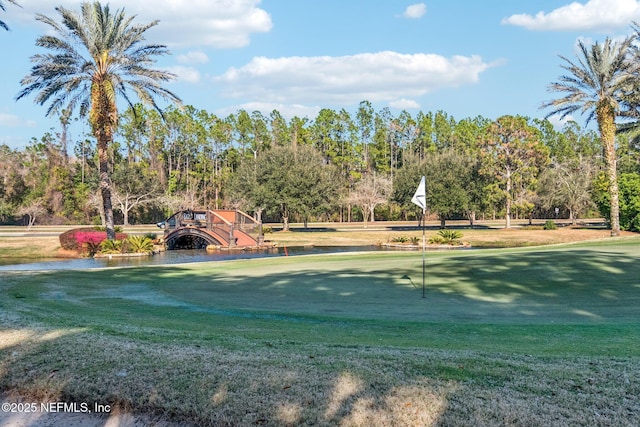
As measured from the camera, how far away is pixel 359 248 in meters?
51.3

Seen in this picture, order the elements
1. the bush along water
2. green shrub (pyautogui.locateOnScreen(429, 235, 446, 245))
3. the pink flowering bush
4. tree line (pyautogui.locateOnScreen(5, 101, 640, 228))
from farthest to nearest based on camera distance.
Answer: tree line (pyautogui.locateOnScreen(5, 101, 640, 228)), green shrub (pyautogui.locateOnScreen(429, 235, 446, 245)), the pink flowering bush, the bush along water

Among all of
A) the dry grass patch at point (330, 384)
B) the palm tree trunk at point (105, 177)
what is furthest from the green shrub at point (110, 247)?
the dry grass patch at point (330, 384)

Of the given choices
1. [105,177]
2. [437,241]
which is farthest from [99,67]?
[437,241]

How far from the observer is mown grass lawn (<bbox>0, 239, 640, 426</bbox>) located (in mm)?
5441

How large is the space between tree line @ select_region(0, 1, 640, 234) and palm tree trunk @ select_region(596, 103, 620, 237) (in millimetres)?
121

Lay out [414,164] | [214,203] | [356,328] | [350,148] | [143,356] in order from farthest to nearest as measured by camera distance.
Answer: [350,148]
[214,203]
[414,164]
[356,328]
[143,356]

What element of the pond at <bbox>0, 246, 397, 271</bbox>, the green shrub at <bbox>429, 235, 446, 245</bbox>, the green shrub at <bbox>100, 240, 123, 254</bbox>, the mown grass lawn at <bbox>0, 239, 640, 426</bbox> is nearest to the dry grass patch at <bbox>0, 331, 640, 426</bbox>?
the mown grass lawn at <bbox>0, 239, 640, 426</bbox>

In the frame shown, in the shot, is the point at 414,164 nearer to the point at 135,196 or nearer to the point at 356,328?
the point at 135,196

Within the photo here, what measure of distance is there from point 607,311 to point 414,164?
2483 inches

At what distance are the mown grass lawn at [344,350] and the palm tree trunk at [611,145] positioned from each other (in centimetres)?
3703

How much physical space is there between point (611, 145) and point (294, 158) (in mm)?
34433

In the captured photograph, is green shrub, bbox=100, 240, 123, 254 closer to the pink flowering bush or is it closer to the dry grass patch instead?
the pink flowering bush

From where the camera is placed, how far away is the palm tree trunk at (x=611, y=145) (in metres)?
49.4

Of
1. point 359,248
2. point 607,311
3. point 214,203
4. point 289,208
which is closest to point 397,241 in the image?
point 359,248
